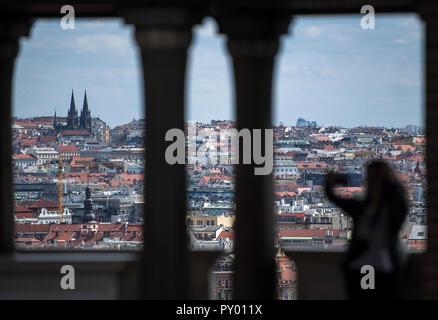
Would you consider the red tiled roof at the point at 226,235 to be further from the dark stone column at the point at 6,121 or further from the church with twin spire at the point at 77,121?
the dark stone column at the point at 6,121

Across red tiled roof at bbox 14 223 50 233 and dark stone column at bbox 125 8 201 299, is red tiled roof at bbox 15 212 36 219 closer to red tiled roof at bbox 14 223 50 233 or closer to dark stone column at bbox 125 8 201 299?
red tiled roof at bbox 14 223 50 233

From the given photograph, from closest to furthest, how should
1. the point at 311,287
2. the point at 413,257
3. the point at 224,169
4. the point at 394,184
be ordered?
the point at 394,184
the point at 413,257
the point at 311,287
the point at 224,169

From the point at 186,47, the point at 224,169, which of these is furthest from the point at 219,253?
the point at 186,47

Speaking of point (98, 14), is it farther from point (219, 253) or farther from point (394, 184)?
point (394, 184)

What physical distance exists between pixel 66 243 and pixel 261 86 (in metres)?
4.38

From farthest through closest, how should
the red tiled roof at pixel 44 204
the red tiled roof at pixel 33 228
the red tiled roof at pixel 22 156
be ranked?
1. the red tiled roof at pixel 22 156
2. the red tiled roof at pixel 33 228
3. the red tiled roof at pixel 44 204

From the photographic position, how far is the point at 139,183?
44.2ft

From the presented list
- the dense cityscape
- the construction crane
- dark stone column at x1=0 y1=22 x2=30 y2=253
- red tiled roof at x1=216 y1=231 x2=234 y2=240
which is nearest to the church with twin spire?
the dense cityscape

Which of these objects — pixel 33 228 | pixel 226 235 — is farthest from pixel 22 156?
pixel 226 235

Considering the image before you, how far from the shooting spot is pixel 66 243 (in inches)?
552

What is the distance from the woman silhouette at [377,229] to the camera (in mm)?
8781

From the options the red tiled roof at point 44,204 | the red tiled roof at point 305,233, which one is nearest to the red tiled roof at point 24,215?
the red tiled roof at point 44,204

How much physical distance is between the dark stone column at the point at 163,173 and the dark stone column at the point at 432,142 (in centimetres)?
448

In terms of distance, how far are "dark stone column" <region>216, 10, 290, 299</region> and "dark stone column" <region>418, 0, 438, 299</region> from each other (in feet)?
18.5
